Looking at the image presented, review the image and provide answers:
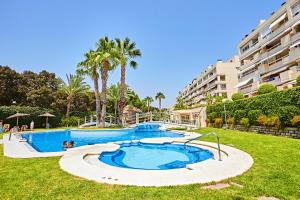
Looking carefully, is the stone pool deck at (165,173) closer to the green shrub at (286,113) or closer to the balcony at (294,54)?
the green shrub at (286,113)

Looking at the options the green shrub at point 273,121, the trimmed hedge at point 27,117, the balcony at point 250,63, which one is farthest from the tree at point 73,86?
the green shrub at point 273,121

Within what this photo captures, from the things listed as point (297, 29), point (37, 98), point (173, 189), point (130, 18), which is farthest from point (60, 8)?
point (297, 29)

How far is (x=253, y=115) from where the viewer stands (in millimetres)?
18734

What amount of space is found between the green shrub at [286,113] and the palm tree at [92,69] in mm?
22484

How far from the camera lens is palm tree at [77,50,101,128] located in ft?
91.5

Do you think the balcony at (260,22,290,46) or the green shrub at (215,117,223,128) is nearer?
the green shrub at (215,117,223,128)

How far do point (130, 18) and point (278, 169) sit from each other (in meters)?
17.2

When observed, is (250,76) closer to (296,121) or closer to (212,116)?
(212,116)

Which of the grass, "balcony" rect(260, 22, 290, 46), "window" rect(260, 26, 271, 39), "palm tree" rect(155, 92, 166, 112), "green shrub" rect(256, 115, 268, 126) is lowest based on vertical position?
the grass

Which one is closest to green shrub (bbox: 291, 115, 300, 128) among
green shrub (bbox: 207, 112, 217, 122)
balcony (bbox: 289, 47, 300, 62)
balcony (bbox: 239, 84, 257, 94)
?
green shrub (bbox: 207, 112, 217, 122)

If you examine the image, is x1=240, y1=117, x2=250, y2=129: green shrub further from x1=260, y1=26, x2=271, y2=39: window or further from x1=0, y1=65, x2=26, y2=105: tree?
x1=0, y1=65, x2=26, y2=105: tree

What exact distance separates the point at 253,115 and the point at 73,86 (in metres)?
32.8

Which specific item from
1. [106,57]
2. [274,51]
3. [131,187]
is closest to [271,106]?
[131,187]

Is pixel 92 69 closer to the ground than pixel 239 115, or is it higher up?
higher up
